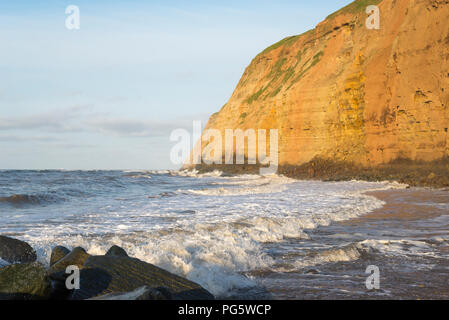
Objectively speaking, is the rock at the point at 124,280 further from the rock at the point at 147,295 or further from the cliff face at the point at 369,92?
the cliff face at the point at 369,92

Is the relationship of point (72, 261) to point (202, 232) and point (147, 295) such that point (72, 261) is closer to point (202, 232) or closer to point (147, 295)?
point (147, 295)

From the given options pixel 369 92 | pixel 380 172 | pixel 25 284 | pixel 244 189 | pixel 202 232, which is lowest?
pixel 244 189

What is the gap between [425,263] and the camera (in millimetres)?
5762

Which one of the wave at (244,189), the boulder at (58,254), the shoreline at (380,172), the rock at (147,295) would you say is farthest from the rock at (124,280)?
the shoreline at (380,172)

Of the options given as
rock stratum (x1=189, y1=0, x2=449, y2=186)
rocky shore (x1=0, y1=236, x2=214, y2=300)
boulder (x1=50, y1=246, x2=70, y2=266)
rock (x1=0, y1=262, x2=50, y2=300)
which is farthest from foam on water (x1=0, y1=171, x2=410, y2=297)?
rock stratum (x1=189, y1=0, x2=449, y2=186)

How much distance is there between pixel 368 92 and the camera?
2959cm

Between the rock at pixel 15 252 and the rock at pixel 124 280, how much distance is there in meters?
1.96

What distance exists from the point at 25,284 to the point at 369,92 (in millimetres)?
28928

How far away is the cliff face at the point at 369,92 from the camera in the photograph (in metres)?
23.4

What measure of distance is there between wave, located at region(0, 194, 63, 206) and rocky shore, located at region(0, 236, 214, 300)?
12805 millimetres

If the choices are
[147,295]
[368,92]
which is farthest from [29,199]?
[368,92]

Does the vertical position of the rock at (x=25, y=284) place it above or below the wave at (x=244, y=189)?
above

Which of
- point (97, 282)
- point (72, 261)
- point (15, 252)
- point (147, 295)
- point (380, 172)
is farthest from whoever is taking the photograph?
point (380, 172)
